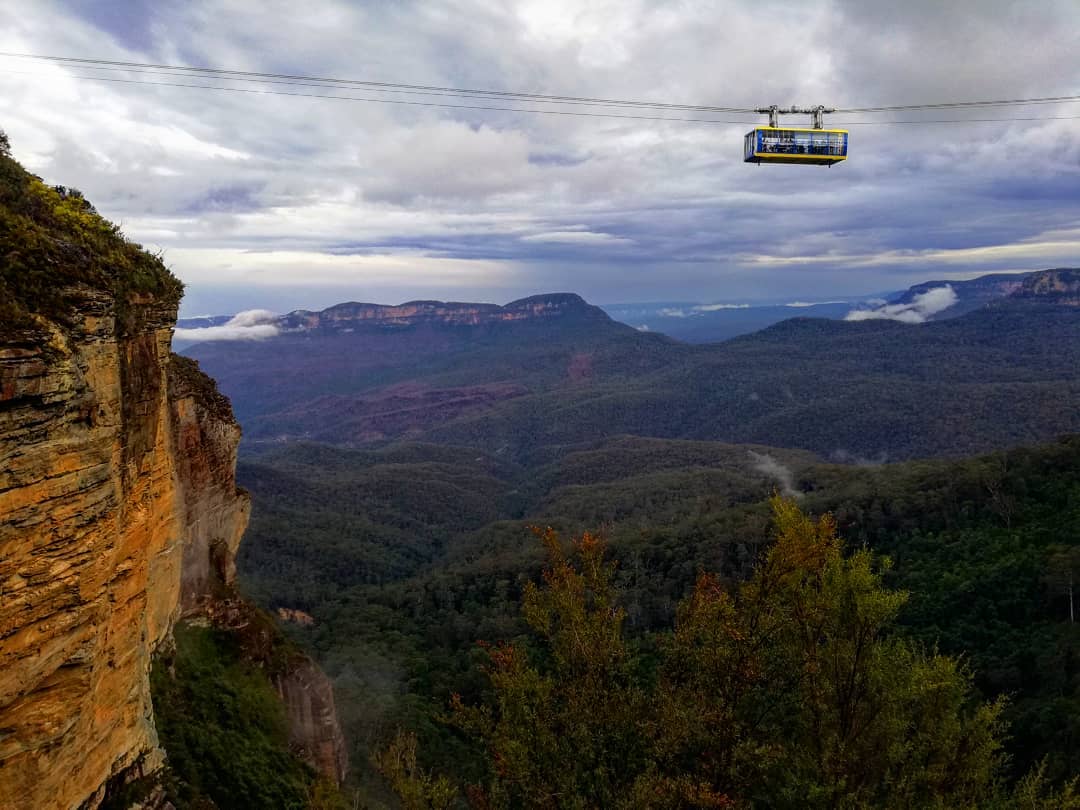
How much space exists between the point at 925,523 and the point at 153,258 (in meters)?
56.7

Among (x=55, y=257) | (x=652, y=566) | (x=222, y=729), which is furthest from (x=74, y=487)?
(x=652, y=566)

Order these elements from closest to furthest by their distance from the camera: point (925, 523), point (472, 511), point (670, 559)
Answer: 1. point (925, 523)
2. point (670, 559)
3. point (472, 511)

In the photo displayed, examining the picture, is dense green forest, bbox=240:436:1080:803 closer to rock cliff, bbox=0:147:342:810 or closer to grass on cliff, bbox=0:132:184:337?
rock cliff, bbox=0:147:342:810

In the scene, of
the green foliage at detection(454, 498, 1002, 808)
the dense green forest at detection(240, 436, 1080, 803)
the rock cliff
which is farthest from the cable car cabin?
the rock cliff

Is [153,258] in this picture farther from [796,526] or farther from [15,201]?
[796,526]

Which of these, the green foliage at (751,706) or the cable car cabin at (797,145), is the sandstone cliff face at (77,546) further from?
the cable car cabin at (797,145)

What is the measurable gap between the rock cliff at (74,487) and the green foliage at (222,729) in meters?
3.03

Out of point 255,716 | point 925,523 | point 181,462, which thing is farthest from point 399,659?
point 925,523

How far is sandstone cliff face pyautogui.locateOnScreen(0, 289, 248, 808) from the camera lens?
7203 millimetres

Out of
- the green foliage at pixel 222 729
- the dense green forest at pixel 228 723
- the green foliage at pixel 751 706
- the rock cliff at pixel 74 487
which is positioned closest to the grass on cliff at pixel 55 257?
the rock cliff at pixel 74 487

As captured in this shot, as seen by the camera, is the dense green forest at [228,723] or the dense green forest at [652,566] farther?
the dense green forest at [652,566]

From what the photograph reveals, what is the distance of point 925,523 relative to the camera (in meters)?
52.2

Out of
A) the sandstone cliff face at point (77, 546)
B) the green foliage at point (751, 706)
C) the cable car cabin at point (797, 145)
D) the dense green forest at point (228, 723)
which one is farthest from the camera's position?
the cable car cabin at point (797, 145)

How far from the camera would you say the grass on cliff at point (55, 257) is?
754 cm
